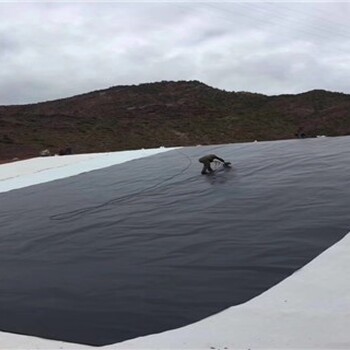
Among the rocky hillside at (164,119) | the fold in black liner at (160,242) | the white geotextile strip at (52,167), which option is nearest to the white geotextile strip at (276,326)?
the fold in black liner at (160,242)

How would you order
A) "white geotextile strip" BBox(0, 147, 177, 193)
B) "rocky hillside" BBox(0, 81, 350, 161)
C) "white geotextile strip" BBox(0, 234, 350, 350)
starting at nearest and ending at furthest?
1. "white geotextile strip" BBox(0, 234, 350, 350)
2. "white geotextile strip" BBox(0, 147, 177, 193)
3. "rocky hillside" BBox(0, 81, 350, 161)

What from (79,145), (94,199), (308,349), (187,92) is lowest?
(308,349)

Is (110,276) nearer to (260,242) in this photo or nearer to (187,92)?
(260,242)

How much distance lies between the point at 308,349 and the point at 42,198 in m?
5.03

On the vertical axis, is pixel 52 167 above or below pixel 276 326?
above

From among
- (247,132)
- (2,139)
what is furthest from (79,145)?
(247,132)

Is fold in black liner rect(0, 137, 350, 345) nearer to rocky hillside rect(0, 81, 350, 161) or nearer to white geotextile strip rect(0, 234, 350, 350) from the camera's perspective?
white geotextile strip rect(0, 234, 350, 350)

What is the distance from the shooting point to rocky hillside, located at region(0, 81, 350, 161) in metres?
22.8

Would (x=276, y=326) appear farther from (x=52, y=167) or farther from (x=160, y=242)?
(x=52, y=167)

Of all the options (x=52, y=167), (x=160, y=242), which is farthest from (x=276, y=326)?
(x=52, y=167)

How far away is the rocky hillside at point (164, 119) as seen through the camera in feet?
74.9

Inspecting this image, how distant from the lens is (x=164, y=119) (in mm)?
28766

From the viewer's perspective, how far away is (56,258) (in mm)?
3740

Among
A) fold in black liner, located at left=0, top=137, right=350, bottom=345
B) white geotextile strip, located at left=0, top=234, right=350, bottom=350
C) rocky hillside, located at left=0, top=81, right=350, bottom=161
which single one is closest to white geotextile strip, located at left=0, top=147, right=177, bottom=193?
fold in black liner, located at left=0, top=137, right=350, bottom=345
